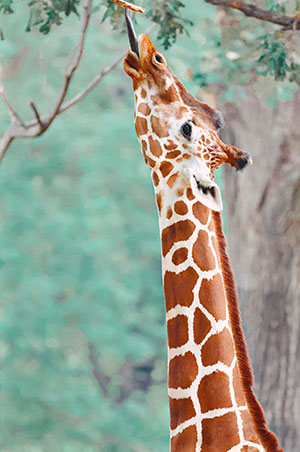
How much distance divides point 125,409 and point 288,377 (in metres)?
2.30

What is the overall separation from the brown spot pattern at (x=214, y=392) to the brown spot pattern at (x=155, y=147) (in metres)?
0.45

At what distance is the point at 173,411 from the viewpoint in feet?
4.03

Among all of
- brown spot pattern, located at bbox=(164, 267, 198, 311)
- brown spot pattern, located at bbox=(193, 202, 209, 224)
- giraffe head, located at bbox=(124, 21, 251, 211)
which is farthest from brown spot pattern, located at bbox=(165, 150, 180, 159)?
brown spot pattern, located at bbox=(164, 267, 198, 311)

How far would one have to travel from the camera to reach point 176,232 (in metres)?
1.27

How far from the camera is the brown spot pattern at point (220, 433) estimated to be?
115cm

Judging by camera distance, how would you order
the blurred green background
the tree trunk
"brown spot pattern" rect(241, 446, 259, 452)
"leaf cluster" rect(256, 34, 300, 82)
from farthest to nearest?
the blurred green background < the tree trunk < "leaf cluster" rect(256, 34, 300, 82) < "brown spot pattern" rect(241, 446, 259, 452)

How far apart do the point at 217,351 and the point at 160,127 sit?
0.46 m

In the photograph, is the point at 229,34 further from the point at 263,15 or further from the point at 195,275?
the point at 195,275

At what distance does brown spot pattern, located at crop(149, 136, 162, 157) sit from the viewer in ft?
4.29

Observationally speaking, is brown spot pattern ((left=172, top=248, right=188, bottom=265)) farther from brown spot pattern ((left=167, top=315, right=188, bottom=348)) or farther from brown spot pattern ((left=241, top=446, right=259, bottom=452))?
brown spot pattern ((left=241, top=446, right=259, bottom=452))

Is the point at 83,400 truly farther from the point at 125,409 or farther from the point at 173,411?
the point at 173,411

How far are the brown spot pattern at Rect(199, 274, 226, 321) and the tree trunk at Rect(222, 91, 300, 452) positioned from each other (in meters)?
1.52

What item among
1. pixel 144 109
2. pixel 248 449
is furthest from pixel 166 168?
pixel 248 449

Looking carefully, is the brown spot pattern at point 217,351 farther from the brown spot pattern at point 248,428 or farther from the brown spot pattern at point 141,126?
the brown spot pattern at point 141,126
